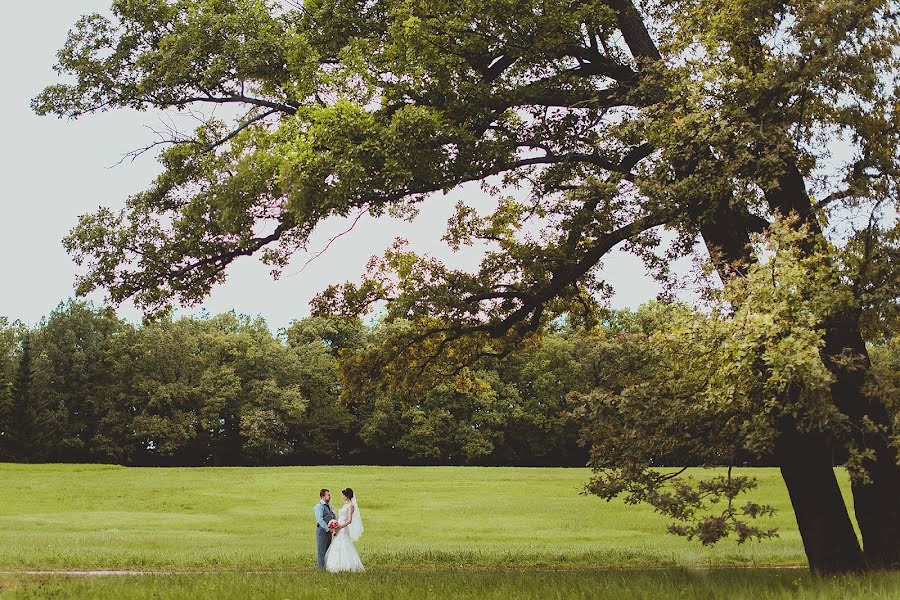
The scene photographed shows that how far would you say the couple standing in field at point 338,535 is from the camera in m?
16.9

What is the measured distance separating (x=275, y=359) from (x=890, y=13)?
220 ft

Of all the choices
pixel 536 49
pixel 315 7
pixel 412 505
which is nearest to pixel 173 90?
pixel 315 7

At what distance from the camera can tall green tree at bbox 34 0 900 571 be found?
41.2ft

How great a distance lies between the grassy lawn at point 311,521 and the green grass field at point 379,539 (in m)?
0.10

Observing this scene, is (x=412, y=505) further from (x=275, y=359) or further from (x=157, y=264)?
(x=275, y=359)

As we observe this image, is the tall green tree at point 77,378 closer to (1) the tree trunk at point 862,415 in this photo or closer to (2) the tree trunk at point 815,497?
(2) the tree trunk at point 815,497

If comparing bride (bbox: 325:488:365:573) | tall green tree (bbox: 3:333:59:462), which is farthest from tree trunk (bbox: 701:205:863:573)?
tall green tree (bbox: 3:333:59:462)

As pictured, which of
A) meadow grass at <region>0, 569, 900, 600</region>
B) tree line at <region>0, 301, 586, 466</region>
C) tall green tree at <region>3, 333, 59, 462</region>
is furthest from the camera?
tree line at <region>0, 301, 586, 466</region>

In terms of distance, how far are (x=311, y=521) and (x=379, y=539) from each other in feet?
22.4

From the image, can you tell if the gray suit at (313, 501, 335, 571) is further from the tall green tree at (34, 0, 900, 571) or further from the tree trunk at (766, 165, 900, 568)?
the tree trunk at (766, 165, 900, 568)

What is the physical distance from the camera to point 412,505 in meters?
40.0

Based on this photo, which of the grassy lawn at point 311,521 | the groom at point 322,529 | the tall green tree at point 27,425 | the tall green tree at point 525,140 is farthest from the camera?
the tall green tree at point 27,425

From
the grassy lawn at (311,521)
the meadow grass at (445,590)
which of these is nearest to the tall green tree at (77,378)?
the grassy lawn at (311,521)

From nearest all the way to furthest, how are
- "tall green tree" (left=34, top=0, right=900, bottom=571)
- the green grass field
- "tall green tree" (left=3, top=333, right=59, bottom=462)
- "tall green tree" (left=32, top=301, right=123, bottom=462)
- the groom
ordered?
1. the green grass field
2. "tall green tree" (left=34, top=0, right=900, bottom=571)
3. the groom
4. "tall green tree" (left=3, top=333, right=59, bottom=462)
5. "tall green tree" (left=32, top=301, right=123, bottom=462)
